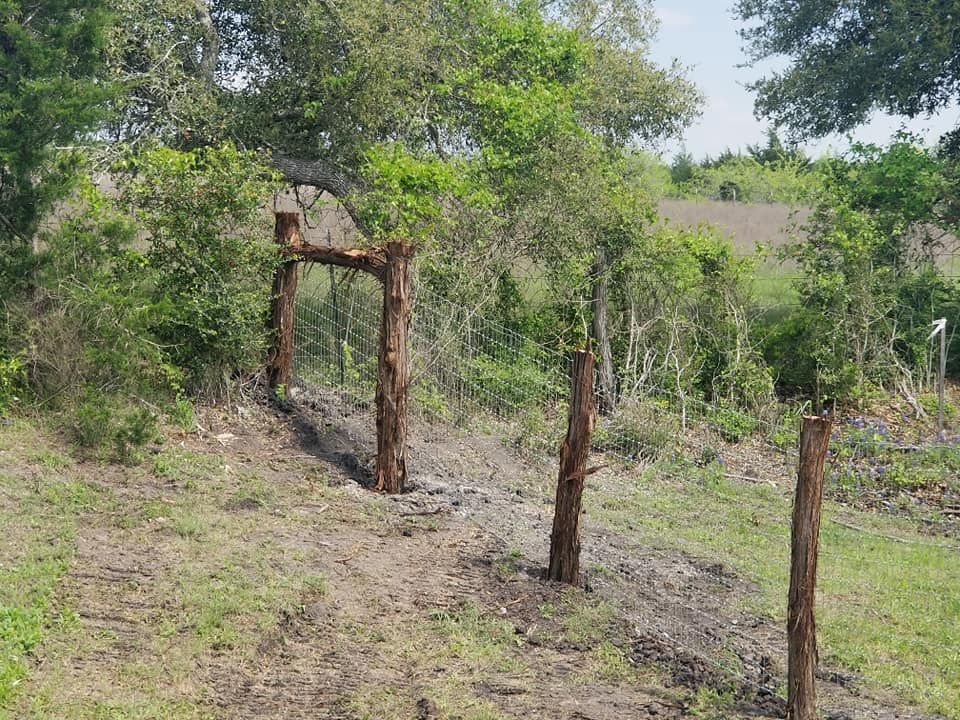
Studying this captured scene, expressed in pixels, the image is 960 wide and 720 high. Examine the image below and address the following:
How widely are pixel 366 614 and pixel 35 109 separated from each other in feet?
19.3

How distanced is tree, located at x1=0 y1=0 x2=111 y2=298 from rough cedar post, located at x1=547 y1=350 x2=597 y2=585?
218 inches

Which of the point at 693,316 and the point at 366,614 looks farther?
the point at 693,316

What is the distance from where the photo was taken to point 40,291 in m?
10.1

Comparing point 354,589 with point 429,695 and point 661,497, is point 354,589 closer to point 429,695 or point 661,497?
point 429,695

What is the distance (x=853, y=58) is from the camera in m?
18.4

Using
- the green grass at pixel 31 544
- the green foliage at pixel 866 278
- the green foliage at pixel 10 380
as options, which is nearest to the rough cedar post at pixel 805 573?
the green grass at pixel 31 544

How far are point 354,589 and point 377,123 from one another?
8479 millimetres

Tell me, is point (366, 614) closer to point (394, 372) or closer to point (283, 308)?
point (394, 372)

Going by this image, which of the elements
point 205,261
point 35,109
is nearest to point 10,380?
point 205,261

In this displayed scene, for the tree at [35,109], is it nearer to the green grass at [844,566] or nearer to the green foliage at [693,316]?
the green grass at [844,566]

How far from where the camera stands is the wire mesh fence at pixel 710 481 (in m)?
6.91

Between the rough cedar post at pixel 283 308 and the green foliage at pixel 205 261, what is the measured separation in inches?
7.0

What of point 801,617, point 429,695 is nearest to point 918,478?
point 801,617

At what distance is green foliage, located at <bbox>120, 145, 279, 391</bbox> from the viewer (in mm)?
10445
